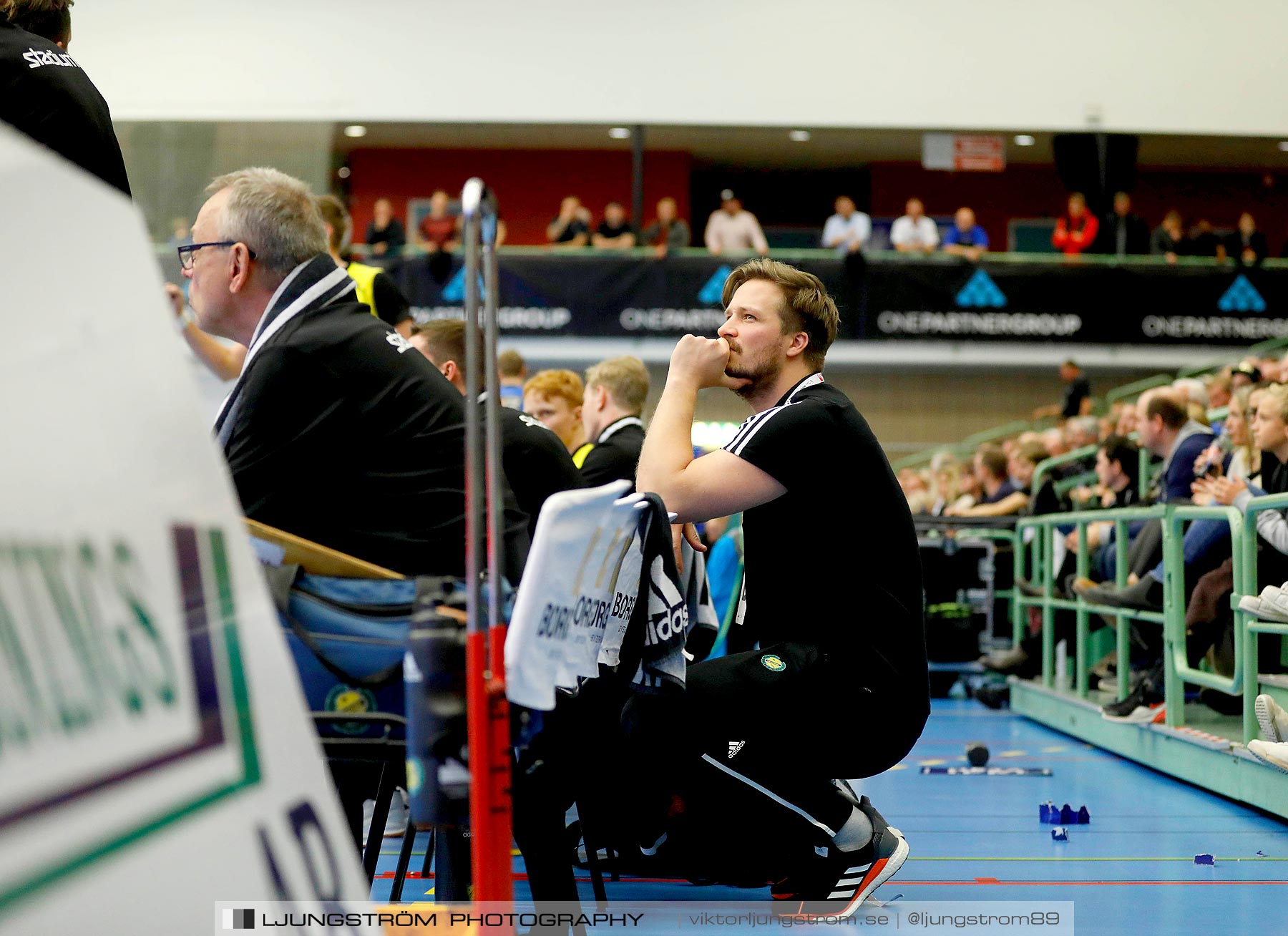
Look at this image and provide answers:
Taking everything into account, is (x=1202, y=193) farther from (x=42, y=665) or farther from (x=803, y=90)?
(x=42, y=665)

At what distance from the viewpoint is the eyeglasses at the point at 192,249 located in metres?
2.45

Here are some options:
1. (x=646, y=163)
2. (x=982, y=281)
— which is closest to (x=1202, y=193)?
(x=982, y=281)

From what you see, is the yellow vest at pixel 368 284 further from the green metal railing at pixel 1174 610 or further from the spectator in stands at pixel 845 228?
the spectator in stands at pixel 845 228

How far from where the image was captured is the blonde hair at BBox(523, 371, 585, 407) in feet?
17.3

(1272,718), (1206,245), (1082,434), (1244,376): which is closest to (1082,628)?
(1272,718)

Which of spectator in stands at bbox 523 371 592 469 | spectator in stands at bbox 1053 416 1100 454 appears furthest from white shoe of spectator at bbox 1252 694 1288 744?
spectator in stands at bbox 1053 416 1100 454

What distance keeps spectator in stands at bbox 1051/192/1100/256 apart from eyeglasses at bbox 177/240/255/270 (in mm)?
15445

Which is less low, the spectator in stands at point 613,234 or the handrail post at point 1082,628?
the spectator in stands at point 613,234

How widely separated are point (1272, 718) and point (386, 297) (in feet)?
11.5

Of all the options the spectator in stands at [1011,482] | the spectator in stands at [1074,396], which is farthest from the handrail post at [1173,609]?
the spectator in stands at [1074,396]

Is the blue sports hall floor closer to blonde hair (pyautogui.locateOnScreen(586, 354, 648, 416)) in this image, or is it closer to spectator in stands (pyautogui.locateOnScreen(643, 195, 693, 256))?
blonde hair (pyautogui.locateOnScreen(586, 354, 648, 416))

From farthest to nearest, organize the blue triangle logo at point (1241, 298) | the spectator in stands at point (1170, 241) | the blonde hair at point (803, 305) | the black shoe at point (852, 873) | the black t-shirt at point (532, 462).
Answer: the spectator in stands at point (1170, 241) < the blue triangle logo at point (1241, 298) < the black t-shirt at point (532, 462) < the blonde hair at point (803, 305) < the black shoe at point (852, 873)

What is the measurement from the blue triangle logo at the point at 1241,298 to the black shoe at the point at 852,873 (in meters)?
15.1

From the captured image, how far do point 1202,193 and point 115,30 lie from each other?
1652 cm
